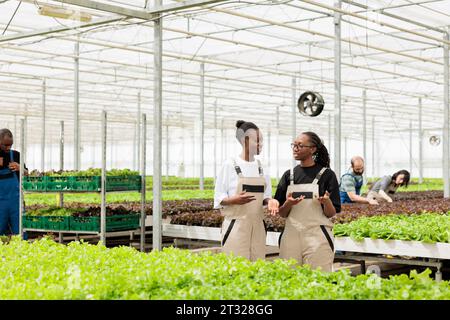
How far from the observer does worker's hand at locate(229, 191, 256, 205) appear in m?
4.53

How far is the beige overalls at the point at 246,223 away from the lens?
15.3 feet

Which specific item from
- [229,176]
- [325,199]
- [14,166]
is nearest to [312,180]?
[325,199]

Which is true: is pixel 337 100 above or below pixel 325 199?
above

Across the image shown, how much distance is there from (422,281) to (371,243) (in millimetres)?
3260

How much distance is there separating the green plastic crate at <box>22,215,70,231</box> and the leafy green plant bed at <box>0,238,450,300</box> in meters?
4.15

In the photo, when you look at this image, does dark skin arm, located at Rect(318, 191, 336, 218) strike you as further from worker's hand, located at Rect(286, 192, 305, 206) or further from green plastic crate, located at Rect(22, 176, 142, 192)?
green plastic crate, located at Rect(22, 176, 142, 192)

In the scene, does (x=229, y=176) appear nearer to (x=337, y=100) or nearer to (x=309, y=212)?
(x=309, y=212)

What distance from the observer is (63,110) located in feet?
93.9

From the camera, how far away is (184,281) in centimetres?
317

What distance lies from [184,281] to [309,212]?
1491 millimetres

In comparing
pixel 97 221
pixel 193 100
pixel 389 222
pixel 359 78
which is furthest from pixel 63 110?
pixel 389 222

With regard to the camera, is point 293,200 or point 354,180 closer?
point 293,200

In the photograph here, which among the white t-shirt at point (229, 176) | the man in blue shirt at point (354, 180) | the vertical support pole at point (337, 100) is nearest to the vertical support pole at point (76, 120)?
the vertical support pole at point (337, 100)
